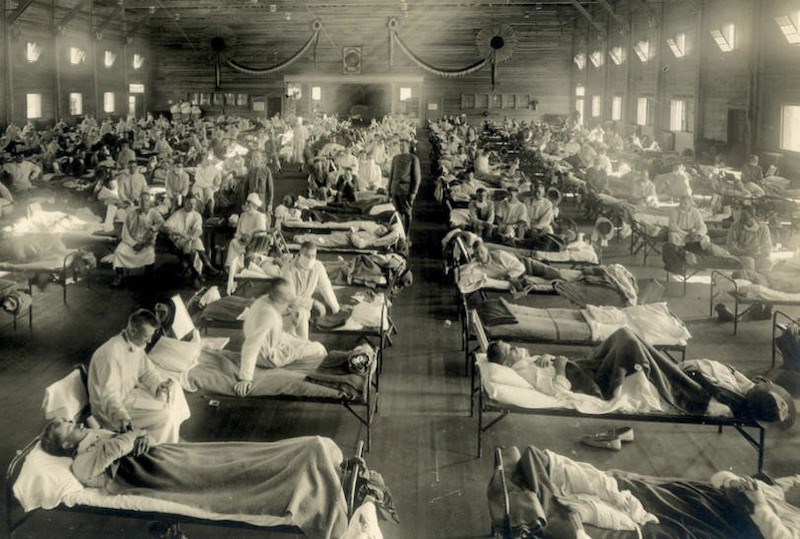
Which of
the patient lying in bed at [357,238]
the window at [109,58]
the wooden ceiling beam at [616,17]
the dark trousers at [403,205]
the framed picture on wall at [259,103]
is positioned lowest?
the patient lying in bed at [357,238]

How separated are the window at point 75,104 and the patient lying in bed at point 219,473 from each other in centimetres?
2902

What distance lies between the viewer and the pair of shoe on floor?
5.84 metres

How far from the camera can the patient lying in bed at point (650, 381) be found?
558 cm

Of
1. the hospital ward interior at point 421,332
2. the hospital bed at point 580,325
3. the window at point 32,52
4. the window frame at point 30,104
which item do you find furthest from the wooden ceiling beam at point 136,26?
the hospital bed at point 580,325

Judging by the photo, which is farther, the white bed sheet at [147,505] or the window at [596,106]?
the window at [596,106]

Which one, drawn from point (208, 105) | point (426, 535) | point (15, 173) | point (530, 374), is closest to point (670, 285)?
point (530, 374)

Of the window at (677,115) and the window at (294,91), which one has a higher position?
the window at (294,91)

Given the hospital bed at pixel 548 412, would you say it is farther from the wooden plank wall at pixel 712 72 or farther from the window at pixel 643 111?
the window at pixel 643 111

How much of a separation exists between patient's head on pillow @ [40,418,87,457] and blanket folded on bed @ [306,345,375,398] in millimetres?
1886

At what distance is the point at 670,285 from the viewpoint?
35.4 ft

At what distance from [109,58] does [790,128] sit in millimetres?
27965

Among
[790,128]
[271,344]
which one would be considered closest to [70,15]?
[790,128]

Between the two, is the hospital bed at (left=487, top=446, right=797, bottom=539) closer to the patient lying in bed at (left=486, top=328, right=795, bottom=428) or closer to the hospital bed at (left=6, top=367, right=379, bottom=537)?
the hospital bed at (left=6, top=367, right=379, bottom=537)

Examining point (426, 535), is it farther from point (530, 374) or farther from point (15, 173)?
point (15, 173)
